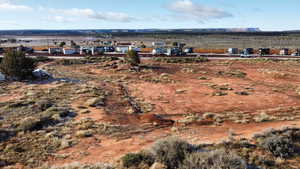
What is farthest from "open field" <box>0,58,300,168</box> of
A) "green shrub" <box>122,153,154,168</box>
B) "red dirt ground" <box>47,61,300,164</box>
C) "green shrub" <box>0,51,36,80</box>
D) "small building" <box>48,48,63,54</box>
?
"small building" <box>48,48,63,54</box>

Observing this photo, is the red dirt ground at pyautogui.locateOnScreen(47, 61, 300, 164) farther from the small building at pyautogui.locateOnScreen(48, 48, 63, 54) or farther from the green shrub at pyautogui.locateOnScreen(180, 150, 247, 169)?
the small building at pyautogui.locateOnScreen(48, 48, 63, 54)

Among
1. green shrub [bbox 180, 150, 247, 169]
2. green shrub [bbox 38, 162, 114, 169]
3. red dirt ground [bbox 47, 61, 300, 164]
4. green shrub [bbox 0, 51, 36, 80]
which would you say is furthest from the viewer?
green shrub [bbox 0, 51, 36, 80]

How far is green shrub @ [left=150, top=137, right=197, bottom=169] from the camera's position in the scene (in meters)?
10.1

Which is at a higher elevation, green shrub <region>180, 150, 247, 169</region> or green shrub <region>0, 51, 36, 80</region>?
green shrub <region>0, 51, 36, 80</region>

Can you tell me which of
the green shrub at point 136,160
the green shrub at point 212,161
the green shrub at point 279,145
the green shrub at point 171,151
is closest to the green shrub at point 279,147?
the green shrub at point 279,145

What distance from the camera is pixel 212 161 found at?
9.36 meters

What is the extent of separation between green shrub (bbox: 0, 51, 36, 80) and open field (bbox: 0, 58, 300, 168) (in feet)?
7.06

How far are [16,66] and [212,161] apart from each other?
35817mm

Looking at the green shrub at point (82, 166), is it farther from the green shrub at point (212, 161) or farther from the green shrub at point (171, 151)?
the green shrub at point (212, 161)

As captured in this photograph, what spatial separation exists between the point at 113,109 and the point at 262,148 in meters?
13.3

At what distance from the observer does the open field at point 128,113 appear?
13664mm

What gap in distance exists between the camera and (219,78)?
38.6 metres

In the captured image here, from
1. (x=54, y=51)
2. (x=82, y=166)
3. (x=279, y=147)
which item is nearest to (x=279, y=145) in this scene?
(x=279, y=147)

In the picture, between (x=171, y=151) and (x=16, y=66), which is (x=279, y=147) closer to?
(x=171, y=151)
